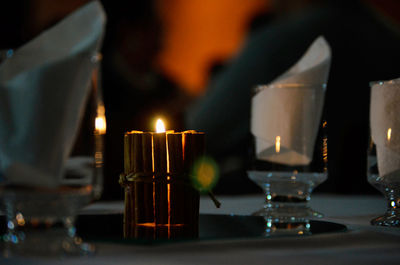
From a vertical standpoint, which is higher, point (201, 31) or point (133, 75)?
point (201, 31)

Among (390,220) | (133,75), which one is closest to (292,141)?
(390,220)

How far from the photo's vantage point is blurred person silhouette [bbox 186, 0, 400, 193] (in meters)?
1.83

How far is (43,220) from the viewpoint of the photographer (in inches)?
14.5

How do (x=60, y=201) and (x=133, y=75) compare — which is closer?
(x=60, y=201)

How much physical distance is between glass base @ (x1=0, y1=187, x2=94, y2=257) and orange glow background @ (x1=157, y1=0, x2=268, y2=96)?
2.29 m

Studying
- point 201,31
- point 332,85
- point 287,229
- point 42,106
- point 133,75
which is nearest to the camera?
point 42,106

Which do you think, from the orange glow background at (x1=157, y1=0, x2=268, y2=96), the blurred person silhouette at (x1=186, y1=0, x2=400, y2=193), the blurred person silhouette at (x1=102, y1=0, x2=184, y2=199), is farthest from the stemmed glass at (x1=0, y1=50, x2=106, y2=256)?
the orange glow background at (x1=157, y1=0, x2=268, y2=96)

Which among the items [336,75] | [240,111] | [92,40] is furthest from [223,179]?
[92,40]

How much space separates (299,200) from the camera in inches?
24.1

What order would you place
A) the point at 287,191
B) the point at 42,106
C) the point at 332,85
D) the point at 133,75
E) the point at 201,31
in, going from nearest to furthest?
the point at 42,106 < the point at 287,191 < the point at 332,85 < the point at 133,75 < the point at 201,31

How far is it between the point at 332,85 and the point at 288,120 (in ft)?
4.27

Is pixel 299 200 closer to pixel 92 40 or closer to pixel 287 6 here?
pixel 92 40

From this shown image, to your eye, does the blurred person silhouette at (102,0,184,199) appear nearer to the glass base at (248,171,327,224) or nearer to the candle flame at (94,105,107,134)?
the glass base at (248,171,327,224)

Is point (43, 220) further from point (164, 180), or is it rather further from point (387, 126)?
point (387, 126)
